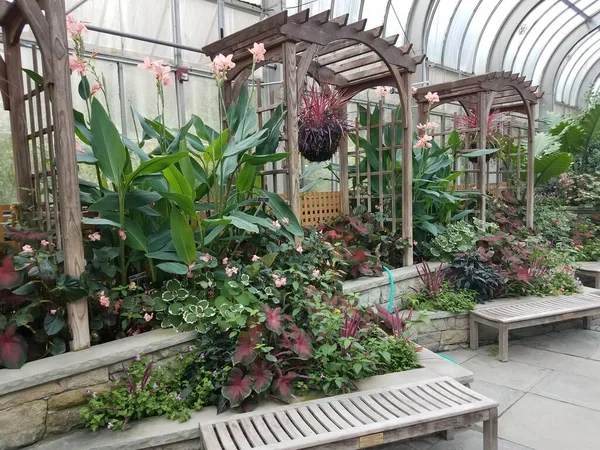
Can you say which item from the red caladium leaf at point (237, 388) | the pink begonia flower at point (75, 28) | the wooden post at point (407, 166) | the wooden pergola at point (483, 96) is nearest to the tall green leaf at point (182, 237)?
the red caladium leaf at point (237, 388)

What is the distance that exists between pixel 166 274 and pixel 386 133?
2.64 m

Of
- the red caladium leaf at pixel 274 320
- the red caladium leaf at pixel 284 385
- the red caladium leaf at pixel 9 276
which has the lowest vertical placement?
the red caladium leaf at pixel 284 385

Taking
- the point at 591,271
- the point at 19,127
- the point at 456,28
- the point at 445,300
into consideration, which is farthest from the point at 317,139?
the point at 456,28

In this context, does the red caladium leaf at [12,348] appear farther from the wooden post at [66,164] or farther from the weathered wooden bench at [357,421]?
the weathered wooden bench at [357,421]

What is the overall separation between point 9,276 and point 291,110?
5.91 ft

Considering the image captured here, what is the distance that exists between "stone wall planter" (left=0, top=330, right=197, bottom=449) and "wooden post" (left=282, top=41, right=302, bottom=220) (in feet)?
4.30

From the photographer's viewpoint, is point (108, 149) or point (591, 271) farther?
point (591, 271)

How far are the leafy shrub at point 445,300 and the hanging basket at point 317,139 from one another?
4.52 ft

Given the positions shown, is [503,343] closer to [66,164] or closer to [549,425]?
[549,425]

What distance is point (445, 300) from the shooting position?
136 inches

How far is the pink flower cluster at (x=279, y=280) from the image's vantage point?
2305 mm

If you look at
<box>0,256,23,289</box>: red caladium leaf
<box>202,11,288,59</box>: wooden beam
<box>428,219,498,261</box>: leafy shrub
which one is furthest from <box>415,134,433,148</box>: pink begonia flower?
<box>0,256,23,289</box>: red caladium leaf

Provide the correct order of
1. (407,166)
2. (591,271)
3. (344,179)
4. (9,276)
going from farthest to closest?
1. (591,271)
2. (344,179)
3. (407,166)
4. (9,276)

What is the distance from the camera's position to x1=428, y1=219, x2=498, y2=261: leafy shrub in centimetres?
399
